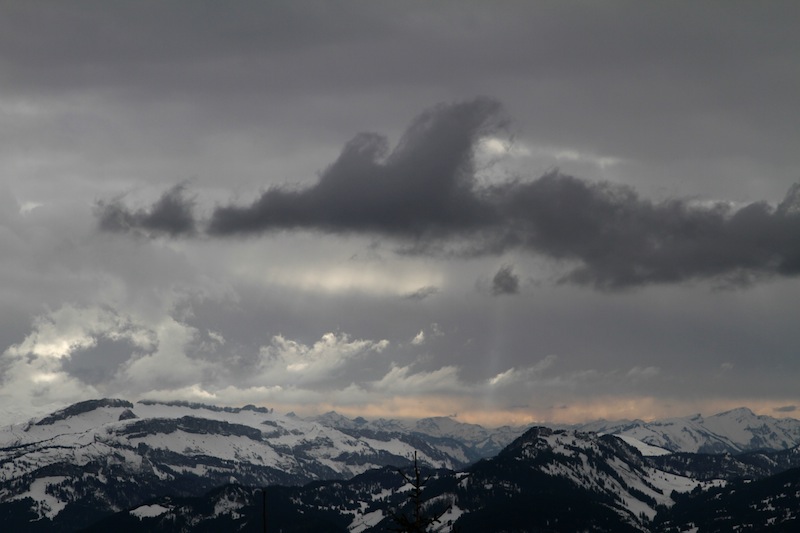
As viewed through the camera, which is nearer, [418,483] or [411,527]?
[418,483]

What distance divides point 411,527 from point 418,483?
341 inches

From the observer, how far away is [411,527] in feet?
281

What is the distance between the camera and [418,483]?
78500mm
